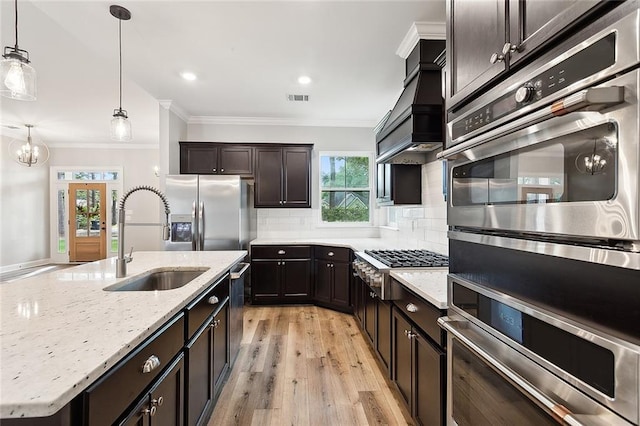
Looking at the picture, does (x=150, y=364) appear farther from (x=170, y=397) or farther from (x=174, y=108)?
(x=174, y=108)

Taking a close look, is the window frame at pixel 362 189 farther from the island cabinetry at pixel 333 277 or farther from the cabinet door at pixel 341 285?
the cabinet door at pixel 341 285

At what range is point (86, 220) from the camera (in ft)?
25.4

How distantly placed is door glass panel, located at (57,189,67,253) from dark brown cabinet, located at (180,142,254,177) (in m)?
5.39

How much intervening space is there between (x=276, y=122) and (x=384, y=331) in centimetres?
361

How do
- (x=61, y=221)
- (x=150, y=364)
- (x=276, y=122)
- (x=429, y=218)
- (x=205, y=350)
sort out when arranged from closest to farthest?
(x=150, y=364), (x=205, y=350), (x=429, y=218), (x=276, y=122), (x=61, y=221)

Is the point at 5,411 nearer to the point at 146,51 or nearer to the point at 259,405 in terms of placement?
the point at 259,405

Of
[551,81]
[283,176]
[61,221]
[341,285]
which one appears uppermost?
[283,176]

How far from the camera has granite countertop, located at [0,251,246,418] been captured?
27.2 inches

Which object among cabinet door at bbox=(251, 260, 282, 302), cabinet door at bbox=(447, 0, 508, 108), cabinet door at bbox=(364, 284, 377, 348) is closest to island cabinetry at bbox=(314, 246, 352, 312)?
cabinet door at bbox=(251, 260, 282, 302)

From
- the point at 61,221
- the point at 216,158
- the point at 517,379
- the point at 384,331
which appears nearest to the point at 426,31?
the point at 384,331

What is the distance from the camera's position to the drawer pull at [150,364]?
1078 millimetres

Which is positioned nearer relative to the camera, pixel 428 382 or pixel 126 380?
pixel 126 380

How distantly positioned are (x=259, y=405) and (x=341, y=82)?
10.4 ft

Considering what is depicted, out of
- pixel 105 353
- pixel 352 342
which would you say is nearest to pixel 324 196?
pixel 352 342
